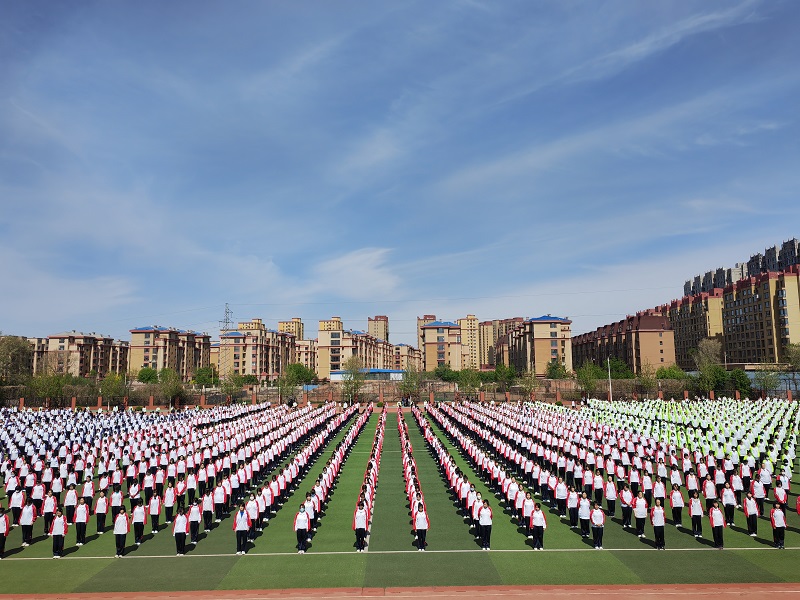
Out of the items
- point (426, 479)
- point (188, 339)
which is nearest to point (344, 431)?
point (426, 479)

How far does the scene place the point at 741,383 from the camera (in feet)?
153

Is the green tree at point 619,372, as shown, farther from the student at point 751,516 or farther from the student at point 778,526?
the student at point 778,526

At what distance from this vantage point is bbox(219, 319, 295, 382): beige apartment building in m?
111

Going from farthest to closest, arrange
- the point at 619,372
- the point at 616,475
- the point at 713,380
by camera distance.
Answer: the point at 619,372, the point at 713,380, the point at 616,475

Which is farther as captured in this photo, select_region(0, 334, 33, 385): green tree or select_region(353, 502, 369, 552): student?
select_region(0, 334, 33, 385): green tree

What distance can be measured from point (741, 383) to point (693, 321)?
2472 inches

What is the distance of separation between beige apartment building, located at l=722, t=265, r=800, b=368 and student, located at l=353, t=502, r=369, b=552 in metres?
85.7

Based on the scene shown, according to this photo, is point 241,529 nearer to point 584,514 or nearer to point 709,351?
point 584,514

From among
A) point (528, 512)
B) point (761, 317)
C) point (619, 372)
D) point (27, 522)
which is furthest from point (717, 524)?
point (761, 317)

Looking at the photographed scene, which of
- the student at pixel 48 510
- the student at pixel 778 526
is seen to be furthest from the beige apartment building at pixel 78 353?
the student at pixel 778 526

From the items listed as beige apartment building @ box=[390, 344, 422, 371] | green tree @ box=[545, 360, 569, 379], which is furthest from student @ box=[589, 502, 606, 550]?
beige apartment building @ box=[390, 344, 422, 371]

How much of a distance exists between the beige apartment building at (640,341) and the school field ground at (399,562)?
80.9 metres

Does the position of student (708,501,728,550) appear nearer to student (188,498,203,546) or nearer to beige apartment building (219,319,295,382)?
student (188,498,203,546)

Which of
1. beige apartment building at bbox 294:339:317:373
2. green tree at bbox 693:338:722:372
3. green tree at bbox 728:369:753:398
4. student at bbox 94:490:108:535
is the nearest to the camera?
student at bbox 94:490:108:535
